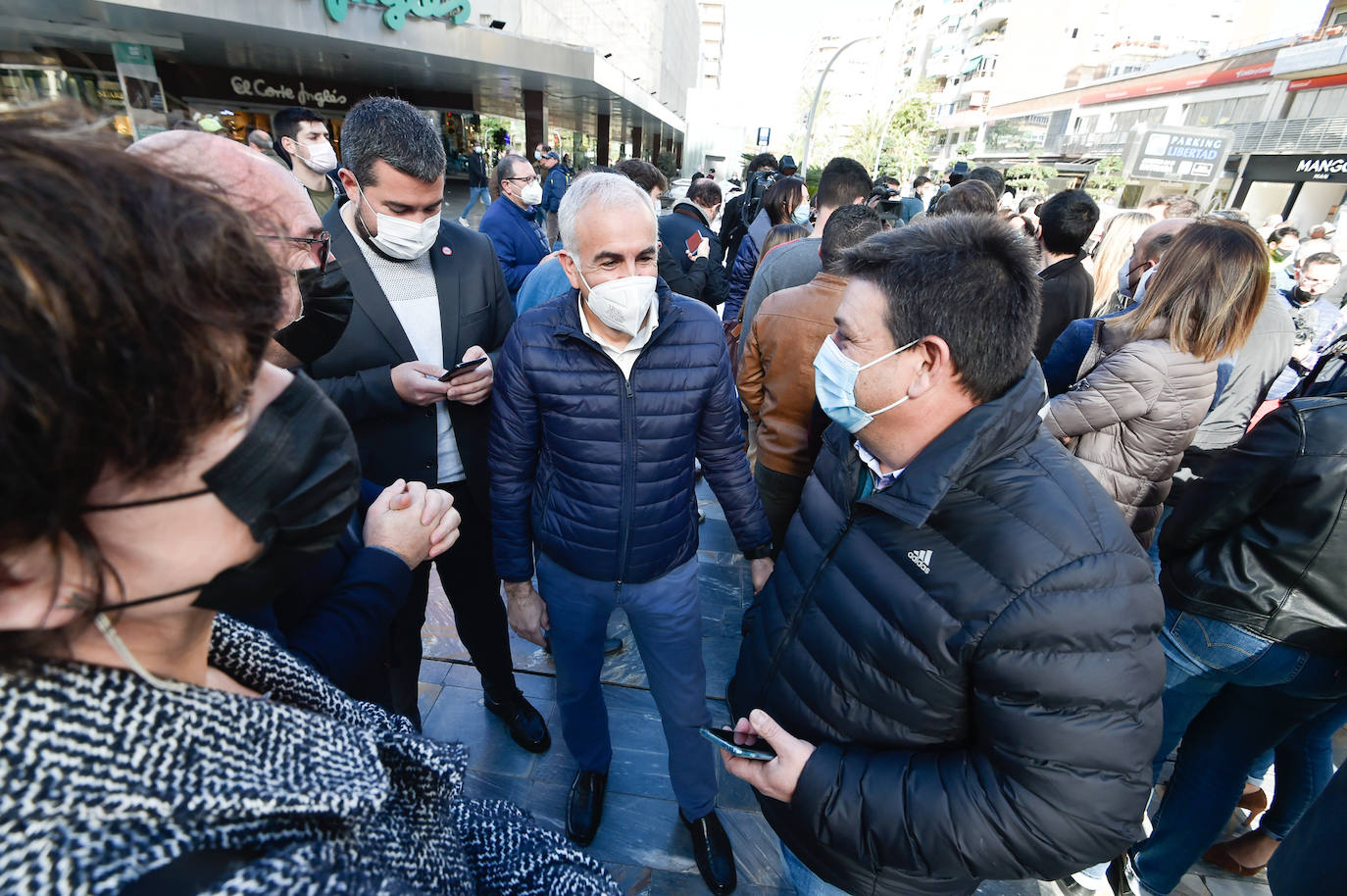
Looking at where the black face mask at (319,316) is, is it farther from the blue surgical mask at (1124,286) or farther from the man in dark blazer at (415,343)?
the blue surgical mask at (1124,286)

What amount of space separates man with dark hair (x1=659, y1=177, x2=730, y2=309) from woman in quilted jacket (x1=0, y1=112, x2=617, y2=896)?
180 inches

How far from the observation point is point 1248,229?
2.44 metres

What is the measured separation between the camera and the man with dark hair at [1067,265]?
388 cm

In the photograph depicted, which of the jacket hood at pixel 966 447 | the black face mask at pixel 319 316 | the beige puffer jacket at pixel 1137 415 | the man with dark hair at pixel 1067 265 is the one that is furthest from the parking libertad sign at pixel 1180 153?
the black face mask at pixel 319 316

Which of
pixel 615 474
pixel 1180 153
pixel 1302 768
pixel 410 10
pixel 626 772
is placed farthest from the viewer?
pixel 410 10

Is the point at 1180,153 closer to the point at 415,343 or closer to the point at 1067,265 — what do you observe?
the point at 1067,265

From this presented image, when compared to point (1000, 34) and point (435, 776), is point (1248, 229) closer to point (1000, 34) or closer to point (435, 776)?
point (435, 776)

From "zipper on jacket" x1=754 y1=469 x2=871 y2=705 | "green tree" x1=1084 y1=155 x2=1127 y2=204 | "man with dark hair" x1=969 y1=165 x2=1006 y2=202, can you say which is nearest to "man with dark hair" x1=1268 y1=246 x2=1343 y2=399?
"man with dark hair" x1=969 y1=165 x2=1006 y2=202

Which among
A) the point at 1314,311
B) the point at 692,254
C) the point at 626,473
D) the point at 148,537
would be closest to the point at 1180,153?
the point at 1314,311

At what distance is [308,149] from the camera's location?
4.44m

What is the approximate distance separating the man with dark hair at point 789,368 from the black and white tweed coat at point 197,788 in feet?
7.61

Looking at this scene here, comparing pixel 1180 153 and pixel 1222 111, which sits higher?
pixel 1222 111

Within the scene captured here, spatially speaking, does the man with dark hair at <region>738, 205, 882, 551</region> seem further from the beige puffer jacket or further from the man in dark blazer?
the man in dark blazer

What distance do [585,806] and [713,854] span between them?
510mm
